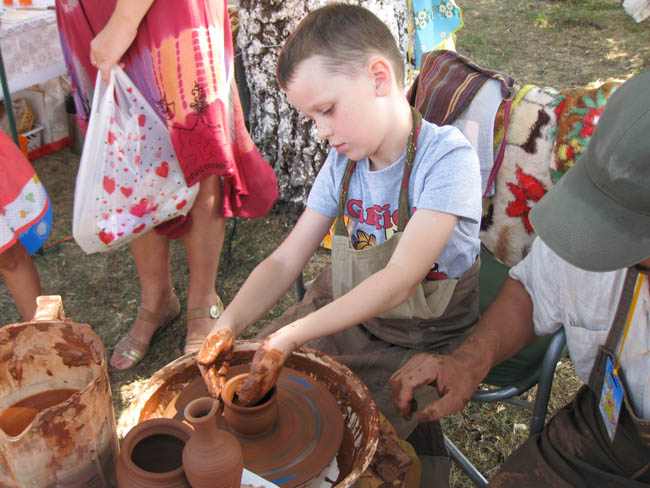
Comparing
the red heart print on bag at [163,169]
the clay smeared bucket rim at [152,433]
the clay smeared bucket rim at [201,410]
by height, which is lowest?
the red heart print on bag at [163,169]

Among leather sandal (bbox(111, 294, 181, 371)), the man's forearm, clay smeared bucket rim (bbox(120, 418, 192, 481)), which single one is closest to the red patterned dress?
leather sandal (bbox(111, 294, 181, 371))

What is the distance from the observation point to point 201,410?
43.8 inches

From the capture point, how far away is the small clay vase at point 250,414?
55.2 inches

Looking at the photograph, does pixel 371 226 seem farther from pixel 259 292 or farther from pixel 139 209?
pixel 139 209

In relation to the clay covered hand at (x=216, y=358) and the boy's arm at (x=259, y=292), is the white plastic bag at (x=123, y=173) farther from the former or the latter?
the clay covered hand at (x=216, y=358)

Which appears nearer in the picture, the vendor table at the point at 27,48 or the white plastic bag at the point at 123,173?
the white plastic bag at the point at 123,173

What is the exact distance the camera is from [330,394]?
1555 millimetres

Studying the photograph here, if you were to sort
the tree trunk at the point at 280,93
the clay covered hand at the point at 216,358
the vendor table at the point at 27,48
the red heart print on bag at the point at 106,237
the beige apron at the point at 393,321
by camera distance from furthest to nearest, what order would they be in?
1. the vendor table at the point at 27,48
2. the tree trunk at the point at 280,93
3. the red heart print on bag at the point at 106,237
4. the beige apron at the point at 393,321
5. the clay covered hand at the point at 216,358

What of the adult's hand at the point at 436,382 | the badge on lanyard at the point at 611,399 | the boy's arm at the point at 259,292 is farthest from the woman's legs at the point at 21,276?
the badge on lanyard at the point at 611,399

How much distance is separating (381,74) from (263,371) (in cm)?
89

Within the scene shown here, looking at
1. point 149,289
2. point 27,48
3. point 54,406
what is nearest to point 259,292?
point 54,406

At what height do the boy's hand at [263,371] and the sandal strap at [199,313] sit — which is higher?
the boy's hand at [263,371]

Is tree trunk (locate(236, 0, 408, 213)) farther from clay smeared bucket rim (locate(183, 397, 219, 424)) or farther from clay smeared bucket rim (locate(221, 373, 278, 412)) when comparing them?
clay smeared bucket rim (locate(183, 397, 219, 424))

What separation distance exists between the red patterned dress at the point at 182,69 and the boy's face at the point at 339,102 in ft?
3.07
